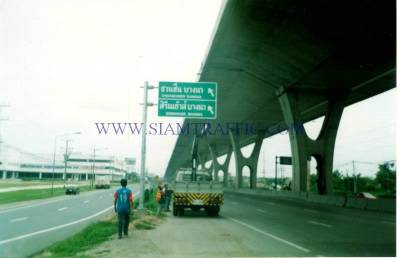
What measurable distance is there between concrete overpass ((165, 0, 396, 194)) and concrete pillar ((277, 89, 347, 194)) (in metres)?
0.08

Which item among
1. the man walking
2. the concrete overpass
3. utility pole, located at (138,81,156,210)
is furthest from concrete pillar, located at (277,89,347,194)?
the man walking

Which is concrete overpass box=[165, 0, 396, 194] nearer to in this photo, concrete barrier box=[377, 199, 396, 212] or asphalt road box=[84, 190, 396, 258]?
concrete barrier box=[377, 199, 396, 212]

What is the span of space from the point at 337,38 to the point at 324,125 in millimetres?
16068

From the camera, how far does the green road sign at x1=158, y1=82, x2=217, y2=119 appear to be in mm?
19656

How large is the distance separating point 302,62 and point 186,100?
13.3m

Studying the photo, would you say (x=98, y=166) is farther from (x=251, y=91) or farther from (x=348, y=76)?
(x=348, y=76)

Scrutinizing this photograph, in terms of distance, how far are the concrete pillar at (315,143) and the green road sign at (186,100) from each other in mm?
20041

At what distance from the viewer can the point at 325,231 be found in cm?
1584

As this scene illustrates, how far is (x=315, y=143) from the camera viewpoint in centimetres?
4044

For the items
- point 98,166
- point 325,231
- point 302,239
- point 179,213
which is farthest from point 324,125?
point 98,166

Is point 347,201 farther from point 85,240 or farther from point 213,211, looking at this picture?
point 85,240

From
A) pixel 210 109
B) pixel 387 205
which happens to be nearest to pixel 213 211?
pixel 210 109

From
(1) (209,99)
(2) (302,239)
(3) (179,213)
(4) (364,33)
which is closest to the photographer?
(2) (302,239)

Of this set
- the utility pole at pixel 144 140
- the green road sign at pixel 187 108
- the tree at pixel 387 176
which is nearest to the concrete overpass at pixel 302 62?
the green road sign at pixel 187 108
